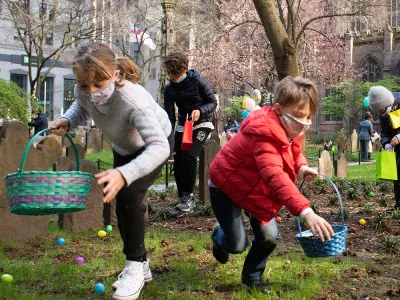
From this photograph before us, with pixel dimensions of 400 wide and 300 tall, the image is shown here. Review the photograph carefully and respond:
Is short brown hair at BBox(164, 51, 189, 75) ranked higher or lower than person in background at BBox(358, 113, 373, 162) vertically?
higher

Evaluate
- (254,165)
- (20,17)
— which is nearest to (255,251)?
(254,165)

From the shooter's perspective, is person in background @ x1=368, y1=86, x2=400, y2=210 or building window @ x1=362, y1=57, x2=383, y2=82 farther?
building window @ x1=362, y1=57, x2=383, y2=82

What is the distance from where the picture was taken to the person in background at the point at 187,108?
6.80m

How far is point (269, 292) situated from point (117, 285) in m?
0.96

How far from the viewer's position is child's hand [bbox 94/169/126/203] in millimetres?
2695

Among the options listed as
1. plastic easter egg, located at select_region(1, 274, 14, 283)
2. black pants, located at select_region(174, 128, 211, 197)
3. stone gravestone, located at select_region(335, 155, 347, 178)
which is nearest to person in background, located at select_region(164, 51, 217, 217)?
black pants, located at select_region(174, 128, 211, 197)

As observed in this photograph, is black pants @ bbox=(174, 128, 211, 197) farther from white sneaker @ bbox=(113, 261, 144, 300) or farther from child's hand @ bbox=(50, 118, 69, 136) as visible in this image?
white sneaker @ bbox=(113, 261, 144, 300)

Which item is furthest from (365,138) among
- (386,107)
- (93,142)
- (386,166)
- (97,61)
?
(97,61)

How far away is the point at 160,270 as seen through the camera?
4.36m

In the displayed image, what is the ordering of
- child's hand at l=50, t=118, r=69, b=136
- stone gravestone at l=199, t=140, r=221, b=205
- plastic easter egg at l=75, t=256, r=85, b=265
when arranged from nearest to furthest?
child's hand at l=50, t=118, r=69, b=136 → plastic easter egg at l=75, t=256, r=85, b=265 → stone gravestone at l=199, t=140, r=221, b=205

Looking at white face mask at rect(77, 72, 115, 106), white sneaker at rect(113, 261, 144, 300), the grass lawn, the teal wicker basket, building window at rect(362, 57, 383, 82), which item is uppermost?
building window at rect(362, 57, 383, 82)

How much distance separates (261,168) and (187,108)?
3789 mm

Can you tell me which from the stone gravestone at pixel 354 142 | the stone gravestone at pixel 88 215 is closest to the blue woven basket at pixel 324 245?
the stone gravestone at pixel 88 215

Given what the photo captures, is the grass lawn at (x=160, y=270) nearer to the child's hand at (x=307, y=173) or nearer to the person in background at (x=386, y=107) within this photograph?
the child's hand at (x=307, y=173)
